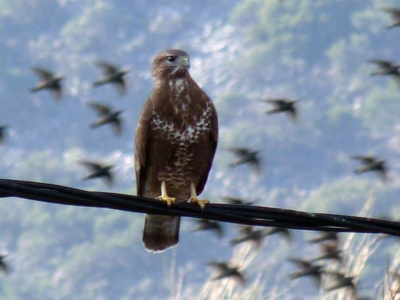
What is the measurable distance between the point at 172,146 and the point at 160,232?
1.85 feet

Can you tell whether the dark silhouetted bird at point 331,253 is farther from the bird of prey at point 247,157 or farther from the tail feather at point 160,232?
the tail feather at point 160,232

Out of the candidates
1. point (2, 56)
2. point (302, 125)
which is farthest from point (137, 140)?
point (2, 56)

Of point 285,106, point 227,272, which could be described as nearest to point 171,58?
point 227,272

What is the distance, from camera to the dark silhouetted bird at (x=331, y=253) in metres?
10.2

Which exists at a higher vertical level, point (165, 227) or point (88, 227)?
point (88, 227)

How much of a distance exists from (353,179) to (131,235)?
1132 cm

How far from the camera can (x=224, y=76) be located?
71500mm

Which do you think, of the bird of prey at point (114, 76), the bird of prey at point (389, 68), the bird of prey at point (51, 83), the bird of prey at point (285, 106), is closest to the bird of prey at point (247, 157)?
the bird of prey at point (285, 106)

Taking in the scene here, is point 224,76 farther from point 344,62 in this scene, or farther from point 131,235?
point 131,235

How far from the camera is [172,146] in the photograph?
7883 millimetres

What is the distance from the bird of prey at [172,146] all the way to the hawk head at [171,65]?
0.14 metres

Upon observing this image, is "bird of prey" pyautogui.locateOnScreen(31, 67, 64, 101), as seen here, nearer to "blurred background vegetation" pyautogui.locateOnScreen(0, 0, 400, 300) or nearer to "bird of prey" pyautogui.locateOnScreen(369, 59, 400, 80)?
"bird of prey" pyautogui.locateOnScreen(369, 59, 400, 80)

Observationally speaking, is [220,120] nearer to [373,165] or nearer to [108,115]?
[373,165]

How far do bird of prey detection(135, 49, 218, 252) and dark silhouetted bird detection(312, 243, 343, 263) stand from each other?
227 centimetres
